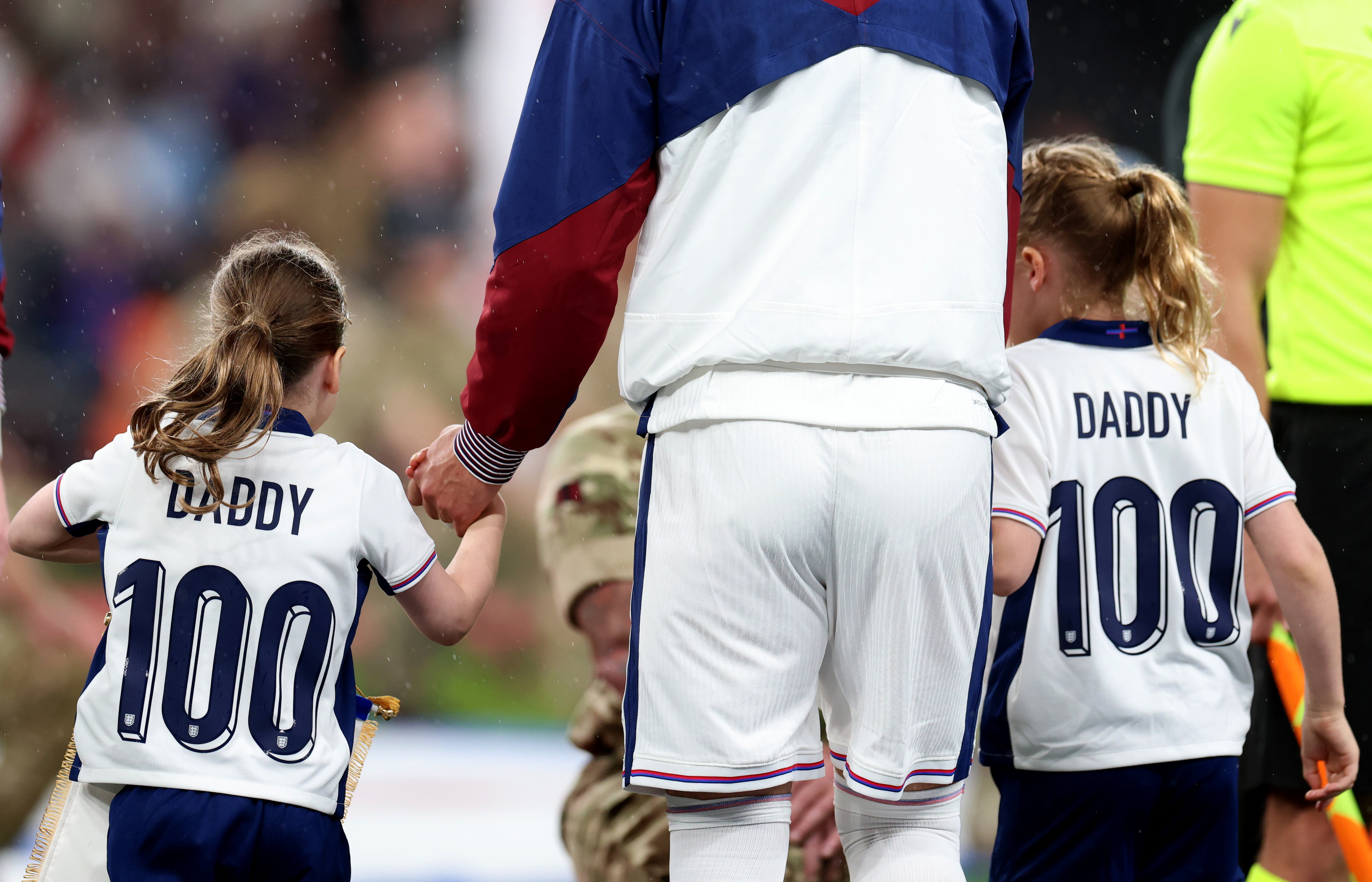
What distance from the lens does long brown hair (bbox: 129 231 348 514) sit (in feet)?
3.49

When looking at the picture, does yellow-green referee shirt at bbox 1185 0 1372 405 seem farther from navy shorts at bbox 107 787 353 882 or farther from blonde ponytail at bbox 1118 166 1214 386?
navy shorts at bbox 107 787 353 882

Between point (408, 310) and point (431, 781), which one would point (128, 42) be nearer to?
point (408, 310)

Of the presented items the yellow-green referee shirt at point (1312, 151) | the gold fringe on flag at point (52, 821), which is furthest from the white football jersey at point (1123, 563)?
the gold fringe on flag at point (52, 821)

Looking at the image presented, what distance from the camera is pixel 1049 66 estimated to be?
3031mm

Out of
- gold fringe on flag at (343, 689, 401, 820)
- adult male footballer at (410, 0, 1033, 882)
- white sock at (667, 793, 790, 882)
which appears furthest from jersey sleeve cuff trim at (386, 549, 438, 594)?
white sock at (667, 793, 790, 882)

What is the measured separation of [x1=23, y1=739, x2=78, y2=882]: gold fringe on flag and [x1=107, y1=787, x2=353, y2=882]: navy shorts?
0.06 m

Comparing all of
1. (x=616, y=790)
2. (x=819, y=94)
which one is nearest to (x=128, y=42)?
(x=616, y=790)

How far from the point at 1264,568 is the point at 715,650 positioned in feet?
3.10

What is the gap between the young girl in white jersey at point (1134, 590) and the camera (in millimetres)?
1275

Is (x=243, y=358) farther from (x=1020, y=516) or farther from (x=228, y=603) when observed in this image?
(x=1020, y=516)

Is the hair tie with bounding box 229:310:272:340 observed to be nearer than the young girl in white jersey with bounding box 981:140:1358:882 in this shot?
Yes

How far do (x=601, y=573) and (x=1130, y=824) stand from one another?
706 millimetres

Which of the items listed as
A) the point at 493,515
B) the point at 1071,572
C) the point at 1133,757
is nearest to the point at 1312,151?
the point at 1071,572

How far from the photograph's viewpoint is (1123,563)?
129cm
